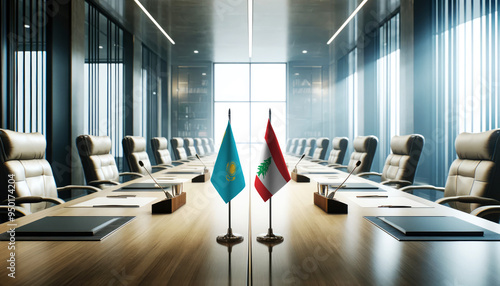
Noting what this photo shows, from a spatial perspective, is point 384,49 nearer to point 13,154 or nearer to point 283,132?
point 283,132

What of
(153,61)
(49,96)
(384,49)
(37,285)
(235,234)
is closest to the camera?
(37,285)

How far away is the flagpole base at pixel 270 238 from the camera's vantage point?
99 cm

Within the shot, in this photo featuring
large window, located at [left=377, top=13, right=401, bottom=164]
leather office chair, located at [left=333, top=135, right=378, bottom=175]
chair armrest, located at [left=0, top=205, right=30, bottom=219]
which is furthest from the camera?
large window, located at [left=377, top=13, right=401, bottom=164]

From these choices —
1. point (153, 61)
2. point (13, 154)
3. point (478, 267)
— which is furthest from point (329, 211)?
point (153, 61)

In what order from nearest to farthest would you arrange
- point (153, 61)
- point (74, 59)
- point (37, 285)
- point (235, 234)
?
point (37, 285), point (235, 234), point (74, 59), point (153, 61)

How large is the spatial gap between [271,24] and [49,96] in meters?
4.40

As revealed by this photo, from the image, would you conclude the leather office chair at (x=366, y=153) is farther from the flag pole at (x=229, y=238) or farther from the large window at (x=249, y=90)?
the large window at (x=249, y=90)

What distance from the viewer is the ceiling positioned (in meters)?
5.96

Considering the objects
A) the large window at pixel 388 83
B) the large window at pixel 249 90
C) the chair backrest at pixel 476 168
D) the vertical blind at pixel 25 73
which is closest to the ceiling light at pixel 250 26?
the large window at pixel 249 90

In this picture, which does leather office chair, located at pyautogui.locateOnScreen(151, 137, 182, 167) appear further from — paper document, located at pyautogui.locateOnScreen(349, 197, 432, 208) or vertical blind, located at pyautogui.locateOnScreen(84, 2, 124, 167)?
paper document, located at pyautogui.locateOnScreen(349, 197, 432, 208)

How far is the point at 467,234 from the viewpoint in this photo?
1.04 meters

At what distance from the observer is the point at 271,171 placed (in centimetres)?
107

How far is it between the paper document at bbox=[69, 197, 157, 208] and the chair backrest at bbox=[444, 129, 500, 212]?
A: 2083 millimetres

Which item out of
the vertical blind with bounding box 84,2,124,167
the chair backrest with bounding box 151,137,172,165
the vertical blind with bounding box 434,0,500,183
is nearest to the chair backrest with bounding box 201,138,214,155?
the vertical blind with bounding box 84,2,124,167
